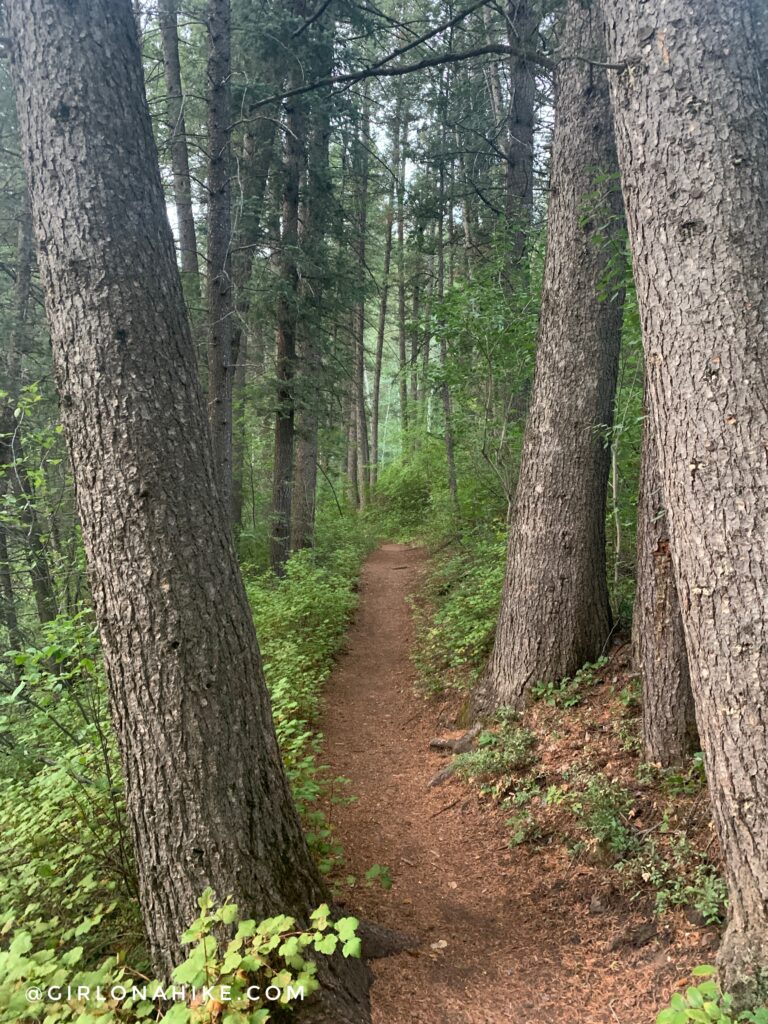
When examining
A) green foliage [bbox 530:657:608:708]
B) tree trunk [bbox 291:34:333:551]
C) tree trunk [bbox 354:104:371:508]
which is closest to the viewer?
green foliage [bbox 530:657:608:708]

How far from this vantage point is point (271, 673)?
21.9 ft

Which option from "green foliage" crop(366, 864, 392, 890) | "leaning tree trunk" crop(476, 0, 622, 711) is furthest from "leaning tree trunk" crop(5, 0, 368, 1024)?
"leaning tree trunk" crop(476, 0, 622, 711)

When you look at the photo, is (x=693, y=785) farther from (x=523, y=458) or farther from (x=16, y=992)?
(x=16, y=992)

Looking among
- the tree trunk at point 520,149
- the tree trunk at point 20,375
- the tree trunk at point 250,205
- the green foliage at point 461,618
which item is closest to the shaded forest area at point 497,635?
the green foliage at point 461,618

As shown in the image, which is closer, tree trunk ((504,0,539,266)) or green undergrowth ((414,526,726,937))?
green undergrowth ((414,526,726,937))

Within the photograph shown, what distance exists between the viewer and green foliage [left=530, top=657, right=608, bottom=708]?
16.6 feet

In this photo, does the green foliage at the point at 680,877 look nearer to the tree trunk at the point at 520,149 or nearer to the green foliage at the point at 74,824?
the green foliage at the point at 74,824

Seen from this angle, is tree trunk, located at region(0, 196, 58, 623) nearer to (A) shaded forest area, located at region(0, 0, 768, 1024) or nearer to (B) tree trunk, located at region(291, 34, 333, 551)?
(A) shaded forest area, located at region(0, 0, 768, 1024)

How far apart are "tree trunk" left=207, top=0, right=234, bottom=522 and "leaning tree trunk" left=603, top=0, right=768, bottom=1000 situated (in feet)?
16.2

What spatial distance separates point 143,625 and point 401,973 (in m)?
2.36

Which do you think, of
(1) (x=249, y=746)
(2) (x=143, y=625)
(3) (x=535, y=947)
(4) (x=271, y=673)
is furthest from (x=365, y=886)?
(4) (x=271, y=673)

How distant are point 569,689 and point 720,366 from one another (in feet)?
11.6

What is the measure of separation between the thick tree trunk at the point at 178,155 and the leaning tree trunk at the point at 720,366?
24.4 feet

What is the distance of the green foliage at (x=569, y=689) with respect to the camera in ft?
16.6
